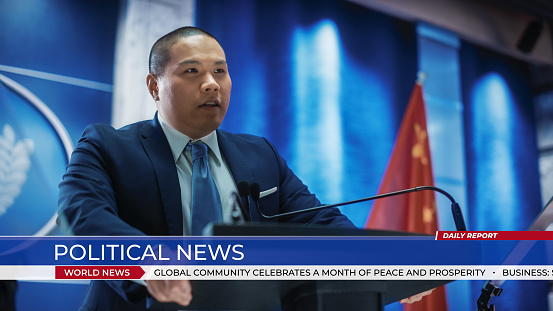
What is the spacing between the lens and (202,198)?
64.7 inches

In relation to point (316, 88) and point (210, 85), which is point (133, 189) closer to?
point (210, 85)

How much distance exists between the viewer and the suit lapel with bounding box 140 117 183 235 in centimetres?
161

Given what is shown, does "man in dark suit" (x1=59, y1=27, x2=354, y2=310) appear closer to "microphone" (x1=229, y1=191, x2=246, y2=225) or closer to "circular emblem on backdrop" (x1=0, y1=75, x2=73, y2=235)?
"microphone" (x1=229, y1=191, x2=246, y2=225)

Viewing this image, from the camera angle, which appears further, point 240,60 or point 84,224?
point 240,60

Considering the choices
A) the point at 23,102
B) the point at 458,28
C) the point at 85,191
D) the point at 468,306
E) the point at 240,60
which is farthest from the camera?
the point at 458,28

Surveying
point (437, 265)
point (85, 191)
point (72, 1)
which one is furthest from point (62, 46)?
point (437, 265)

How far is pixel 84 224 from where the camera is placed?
1.37m

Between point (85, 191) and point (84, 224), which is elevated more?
point (85, 191)

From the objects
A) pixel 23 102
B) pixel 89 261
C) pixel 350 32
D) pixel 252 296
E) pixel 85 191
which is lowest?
pixel 252 296

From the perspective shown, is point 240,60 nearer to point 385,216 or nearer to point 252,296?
point 385,216

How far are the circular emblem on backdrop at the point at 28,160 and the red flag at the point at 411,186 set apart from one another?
6.24ft

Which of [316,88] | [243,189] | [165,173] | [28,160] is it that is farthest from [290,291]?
[316,88]

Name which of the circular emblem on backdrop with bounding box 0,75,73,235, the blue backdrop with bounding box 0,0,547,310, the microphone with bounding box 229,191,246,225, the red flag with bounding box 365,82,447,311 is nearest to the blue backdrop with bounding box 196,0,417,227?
the blue backdrop with bounding box 0,0,547,310

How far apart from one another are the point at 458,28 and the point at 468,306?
2.16 metres
